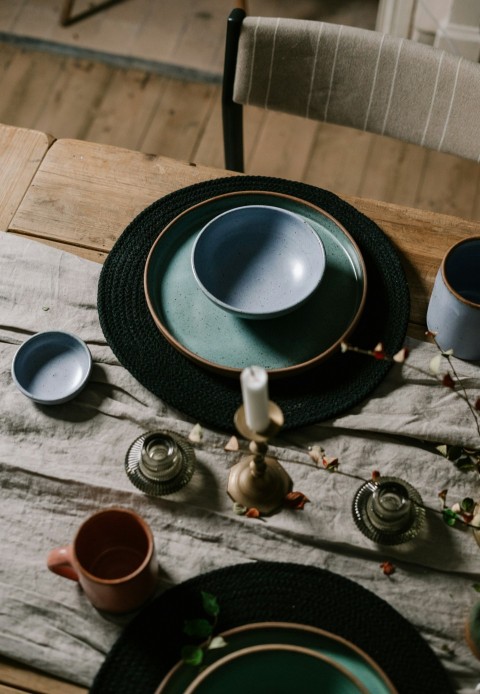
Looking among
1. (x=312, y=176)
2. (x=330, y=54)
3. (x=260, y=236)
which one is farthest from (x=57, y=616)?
(x=312, y=176)

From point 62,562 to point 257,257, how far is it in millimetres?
493

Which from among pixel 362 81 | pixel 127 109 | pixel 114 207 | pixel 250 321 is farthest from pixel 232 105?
pixel 127 109

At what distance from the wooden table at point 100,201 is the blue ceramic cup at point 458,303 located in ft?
0.21

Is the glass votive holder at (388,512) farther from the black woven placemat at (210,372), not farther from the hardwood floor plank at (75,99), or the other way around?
the hardwood floor plank at (75,99)

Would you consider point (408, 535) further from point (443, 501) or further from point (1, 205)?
point (1, 205)

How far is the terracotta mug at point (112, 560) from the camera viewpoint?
2.44 feet

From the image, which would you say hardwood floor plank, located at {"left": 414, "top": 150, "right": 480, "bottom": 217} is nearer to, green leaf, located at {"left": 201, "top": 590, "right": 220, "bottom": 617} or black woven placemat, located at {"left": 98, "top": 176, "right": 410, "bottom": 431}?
black woven placemat, located at {"left": 98, "top": 176, "right": 410, "bottom": 431}

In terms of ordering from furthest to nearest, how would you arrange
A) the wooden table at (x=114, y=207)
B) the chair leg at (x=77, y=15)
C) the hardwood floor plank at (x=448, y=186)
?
the chair leg at (x=77, y=15)
the hardwood floor plank at (x=448, y=186)
the wooden table at (x=114, y=207)

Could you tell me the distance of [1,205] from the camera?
3.70 ft

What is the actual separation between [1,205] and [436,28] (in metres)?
1.50

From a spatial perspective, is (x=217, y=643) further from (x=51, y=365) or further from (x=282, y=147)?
(x=282, y=147)

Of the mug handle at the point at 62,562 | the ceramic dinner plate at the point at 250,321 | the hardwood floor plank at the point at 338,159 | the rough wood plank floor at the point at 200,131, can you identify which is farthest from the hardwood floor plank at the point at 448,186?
the mug handle at the point at 62,562

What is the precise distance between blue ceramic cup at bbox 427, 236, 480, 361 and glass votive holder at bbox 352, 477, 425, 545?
20 centimetres

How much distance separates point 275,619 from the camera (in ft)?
2.56
